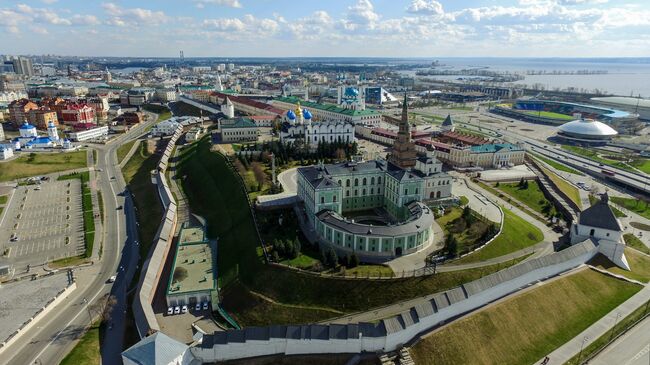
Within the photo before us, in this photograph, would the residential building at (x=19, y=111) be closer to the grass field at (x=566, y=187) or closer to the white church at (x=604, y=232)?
the grass field at (x=566, y=187)

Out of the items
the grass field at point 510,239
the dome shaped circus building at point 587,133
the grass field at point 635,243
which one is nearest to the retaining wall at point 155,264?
the grass field at point 510,239

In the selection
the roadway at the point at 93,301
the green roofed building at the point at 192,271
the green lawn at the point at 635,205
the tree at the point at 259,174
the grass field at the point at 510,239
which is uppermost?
the tree at the point at 259,174

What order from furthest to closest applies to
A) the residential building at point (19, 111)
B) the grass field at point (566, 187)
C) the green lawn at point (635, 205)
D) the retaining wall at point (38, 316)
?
1. the residential building at point (19, 111)
2. the grass field at point (566, 187)
3. the green lawn at point (635, 205)
4. the retaining wall at point (38, 316)

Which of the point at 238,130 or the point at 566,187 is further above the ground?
the point at 238,130

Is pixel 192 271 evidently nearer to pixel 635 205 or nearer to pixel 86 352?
pixel 86 352

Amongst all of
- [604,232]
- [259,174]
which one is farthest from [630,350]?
[259,174]
